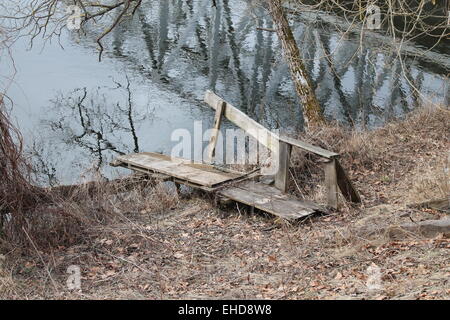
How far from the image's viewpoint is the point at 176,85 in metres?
19.6

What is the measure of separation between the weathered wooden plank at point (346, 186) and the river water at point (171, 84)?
5.59 meters

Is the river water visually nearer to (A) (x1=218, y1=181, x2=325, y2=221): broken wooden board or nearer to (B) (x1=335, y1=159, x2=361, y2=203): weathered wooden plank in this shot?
(A) (x1=218, y1=181, x2=325, y2=221): broken wooden board

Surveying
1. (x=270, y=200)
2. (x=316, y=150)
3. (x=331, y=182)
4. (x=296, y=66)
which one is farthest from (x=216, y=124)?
(x=331, y=182)

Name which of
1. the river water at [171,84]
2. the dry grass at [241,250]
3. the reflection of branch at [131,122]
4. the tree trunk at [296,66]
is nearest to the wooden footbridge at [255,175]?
the dry grass at [241,250]

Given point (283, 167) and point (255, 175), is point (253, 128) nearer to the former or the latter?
point (255, 175)

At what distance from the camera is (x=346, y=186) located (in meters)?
9.42

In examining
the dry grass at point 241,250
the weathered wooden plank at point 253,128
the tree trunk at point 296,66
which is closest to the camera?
the dry grass at point 241,250

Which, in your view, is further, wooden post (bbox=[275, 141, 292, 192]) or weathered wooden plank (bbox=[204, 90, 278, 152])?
weathered wooden plank (bbox=[204, 90, 278, 152])

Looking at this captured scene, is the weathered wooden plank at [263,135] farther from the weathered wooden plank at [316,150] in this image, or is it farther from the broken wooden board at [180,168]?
the broken wooden board at [180,168]

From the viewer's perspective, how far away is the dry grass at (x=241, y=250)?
6786 mm

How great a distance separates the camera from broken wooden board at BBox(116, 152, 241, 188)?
10.4 meters

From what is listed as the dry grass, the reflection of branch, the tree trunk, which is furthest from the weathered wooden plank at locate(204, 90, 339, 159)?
the reflection of branch

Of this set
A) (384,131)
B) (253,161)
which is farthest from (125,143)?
(384,131)

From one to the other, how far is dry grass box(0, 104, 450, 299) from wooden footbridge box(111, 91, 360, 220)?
0.25 m
